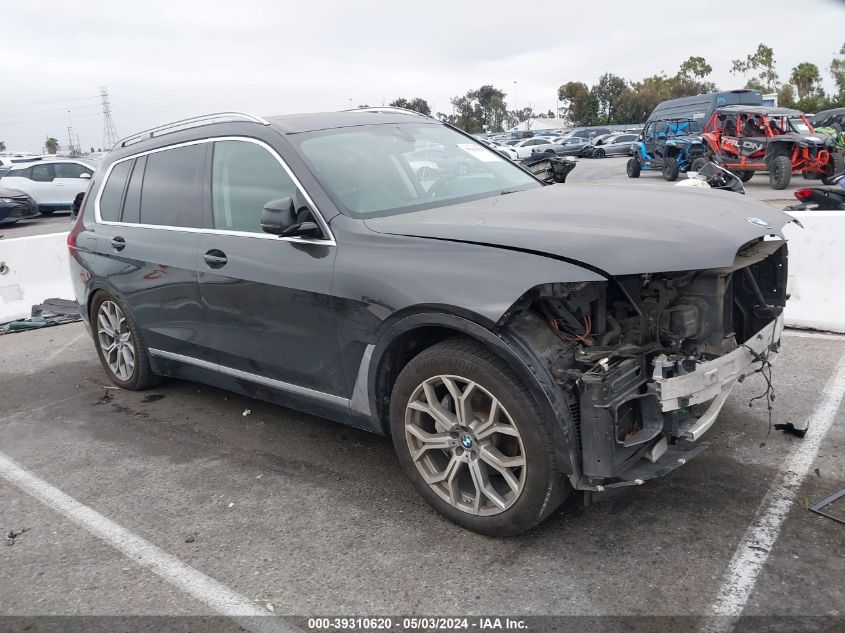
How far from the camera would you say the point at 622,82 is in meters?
91.4

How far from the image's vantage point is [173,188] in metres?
4.77

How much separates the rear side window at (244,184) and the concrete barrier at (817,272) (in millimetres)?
4139

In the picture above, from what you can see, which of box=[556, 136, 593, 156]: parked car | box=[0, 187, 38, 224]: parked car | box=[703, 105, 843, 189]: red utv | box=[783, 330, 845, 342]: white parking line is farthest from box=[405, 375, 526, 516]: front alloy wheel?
box=[556, 136, 593, 156]: parked car

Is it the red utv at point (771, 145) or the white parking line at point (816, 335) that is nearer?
the white parking line at point (816, 335)

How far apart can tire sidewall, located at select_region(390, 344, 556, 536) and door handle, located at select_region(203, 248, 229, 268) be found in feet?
4.60

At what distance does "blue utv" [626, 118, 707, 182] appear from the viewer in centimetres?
2072

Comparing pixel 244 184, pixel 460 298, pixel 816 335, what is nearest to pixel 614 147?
pixel 816 335

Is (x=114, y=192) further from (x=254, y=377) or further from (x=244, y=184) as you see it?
(x=254, y=377)

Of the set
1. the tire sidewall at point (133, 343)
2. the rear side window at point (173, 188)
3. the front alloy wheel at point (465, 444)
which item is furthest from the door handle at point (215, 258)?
the front alloy wheel at point (465, 444)

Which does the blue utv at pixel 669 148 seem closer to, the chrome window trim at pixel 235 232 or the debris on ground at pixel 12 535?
the chrome window trim at pixel 235 232

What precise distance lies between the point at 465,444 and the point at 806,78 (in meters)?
77.5

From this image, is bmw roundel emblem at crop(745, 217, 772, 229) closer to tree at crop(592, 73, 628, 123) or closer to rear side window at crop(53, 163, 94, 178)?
rear side window at crop(53, 163, 94, 178)

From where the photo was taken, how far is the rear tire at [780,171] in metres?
17.8

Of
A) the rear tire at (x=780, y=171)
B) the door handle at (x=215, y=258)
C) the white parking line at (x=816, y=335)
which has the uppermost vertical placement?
the door handle at (x=215, y=258)
